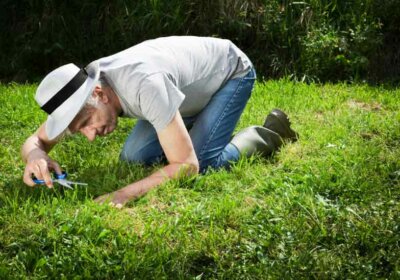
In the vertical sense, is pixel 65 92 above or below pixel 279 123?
above

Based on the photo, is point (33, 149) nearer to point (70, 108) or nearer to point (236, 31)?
point (70, 108)

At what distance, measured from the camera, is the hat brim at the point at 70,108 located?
11.4 ft

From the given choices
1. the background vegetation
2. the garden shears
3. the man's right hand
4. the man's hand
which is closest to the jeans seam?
the man's hand

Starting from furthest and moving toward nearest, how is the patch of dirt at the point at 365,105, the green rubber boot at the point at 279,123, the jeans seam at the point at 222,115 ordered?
the patch of dirt at the point at 365,105 → the green rubber boot at the point at 279,123 → the jeans seam at the point at 222,115

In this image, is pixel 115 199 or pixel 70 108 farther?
pixel 115 199

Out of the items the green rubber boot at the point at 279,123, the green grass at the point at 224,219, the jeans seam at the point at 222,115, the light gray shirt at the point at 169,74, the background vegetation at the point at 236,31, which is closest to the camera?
the green grass at the point at 224,219

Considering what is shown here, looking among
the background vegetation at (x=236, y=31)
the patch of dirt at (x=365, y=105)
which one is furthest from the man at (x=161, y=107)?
the background vegetation at (x=236, y=31)

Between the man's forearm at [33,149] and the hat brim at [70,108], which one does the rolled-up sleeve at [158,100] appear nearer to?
the hat brim at [70,108]

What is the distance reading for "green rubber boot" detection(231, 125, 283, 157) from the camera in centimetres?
452

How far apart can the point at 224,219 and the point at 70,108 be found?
100cm

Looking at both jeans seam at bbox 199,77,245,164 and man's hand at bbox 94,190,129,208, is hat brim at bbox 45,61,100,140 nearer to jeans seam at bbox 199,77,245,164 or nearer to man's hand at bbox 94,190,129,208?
man's hand at bbox 94,190,129,208

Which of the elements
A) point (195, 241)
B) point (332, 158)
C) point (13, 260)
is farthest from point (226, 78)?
point (13, 260)

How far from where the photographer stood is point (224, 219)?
11.8 feet

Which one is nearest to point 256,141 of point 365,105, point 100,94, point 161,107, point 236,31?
point 161,107
